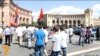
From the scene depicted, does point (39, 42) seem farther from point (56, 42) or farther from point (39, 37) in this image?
point (56, 42)

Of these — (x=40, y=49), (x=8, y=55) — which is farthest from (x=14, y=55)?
(x=40, y=49)

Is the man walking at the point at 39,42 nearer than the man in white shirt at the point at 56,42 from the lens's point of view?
No

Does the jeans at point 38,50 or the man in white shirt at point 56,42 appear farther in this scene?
the jeans at point 38,50

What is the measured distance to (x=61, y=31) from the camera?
13.6 meters

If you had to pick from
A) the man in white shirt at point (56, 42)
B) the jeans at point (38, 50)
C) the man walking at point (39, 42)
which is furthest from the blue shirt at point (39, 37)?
the man in white shirt at point (56, 42)

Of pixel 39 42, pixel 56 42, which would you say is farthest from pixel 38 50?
pixel 56 42

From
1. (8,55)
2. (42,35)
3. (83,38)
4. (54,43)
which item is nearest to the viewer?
(54,43)

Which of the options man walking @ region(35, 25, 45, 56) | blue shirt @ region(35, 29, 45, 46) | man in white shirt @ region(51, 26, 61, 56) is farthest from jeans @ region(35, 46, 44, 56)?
man in white shirt @ region(51, 26, 61, 56)

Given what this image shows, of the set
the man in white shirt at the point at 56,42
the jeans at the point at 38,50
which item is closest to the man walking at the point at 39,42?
the jeans at the point at 38,50

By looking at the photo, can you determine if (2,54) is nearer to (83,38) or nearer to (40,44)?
(40,44)

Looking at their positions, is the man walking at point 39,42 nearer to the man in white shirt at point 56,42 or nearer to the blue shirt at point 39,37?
the blue shirt at point 39,37

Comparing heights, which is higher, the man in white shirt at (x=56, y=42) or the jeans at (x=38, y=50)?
the man in white shirt at (x=56, y=42)

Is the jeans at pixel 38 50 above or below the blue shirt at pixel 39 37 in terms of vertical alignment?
below

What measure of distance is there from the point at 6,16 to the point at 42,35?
7722 centimetres
